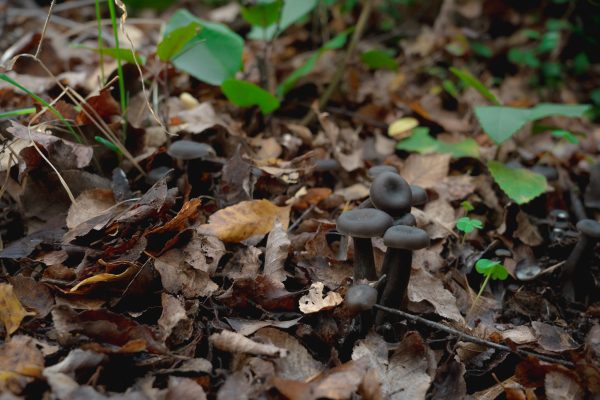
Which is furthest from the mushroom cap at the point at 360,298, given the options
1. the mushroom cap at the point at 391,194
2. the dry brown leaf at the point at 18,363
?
the dry brown leaf at the point at 18,363

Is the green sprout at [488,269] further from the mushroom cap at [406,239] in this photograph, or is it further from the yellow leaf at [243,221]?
the yellow leaf at [243,221]

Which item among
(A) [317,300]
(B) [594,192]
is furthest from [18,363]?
(B) [594,192]

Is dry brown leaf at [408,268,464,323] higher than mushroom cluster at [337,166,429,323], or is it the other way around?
mushroom cluster at [337,166,429,323]

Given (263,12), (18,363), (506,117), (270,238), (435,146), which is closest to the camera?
(18,363)

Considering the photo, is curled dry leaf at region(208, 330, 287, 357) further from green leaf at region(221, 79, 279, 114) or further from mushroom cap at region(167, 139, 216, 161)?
green leaf at region(221, 79, 279, 114)

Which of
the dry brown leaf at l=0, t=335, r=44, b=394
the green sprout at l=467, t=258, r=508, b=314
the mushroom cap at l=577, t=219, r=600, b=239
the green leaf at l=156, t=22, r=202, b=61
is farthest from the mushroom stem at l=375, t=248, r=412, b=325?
the green leaf at l=156, t=22, r=202, b=61

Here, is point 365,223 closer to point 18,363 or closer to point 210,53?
point 18,363

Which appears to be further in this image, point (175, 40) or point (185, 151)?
point (175, 40)
